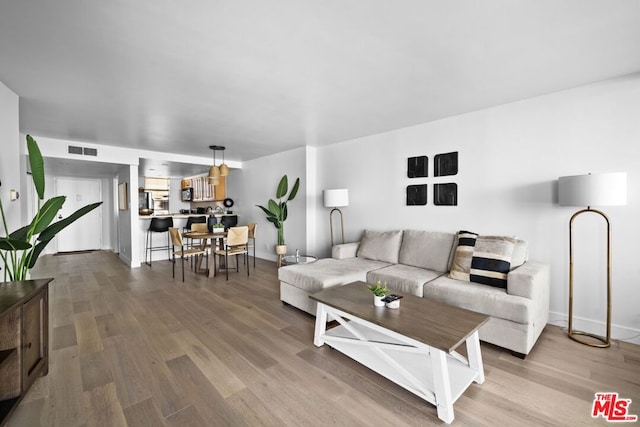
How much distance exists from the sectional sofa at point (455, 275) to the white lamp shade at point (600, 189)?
2.18 ft

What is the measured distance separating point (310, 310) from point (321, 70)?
2335 mm

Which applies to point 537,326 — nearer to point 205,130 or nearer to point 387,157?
point 387,157

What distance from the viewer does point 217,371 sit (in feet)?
6.59

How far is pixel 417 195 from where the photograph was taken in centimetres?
379

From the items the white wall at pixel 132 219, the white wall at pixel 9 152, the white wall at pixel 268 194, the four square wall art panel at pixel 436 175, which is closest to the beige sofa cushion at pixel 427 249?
the four square wall art panel at pixel 436 175

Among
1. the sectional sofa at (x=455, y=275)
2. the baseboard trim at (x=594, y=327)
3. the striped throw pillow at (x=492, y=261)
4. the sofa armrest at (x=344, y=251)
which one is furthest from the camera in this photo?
the sofa armrest at (x=344, y=251)

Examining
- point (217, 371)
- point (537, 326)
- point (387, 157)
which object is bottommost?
point (217, 371)

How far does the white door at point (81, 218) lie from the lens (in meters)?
7.11

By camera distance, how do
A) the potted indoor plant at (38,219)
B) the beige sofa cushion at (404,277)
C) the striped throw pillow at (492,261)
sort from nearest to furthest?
the potted indoor plant at (38,219) → the striped throw pillow at (492,261) → the beige sofa cushion at (404,277)

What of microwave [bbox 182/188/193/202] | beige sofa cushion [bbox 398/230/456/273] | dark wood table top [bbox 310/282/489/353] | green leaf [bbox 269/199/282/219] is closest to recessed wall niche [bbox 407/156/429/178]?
beige sofa cushion [bbox 398/230/456/273]

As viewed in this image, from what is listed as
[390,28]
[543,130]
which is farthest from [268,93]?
[543,130]

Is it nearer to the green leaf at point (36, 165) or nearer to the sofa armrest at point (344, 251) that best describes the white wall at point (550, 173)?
the sofa armrest at point (344, 251)

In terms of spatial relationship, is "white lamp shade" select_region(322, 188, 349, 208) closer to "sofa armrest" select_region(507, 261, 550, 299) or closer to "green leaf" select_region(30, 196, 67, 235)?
"sofa armrest" select_region(507, 261, 550, 299)

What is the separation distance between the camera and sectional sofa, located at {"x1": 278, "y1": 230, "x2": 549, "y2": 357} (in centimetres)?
225
